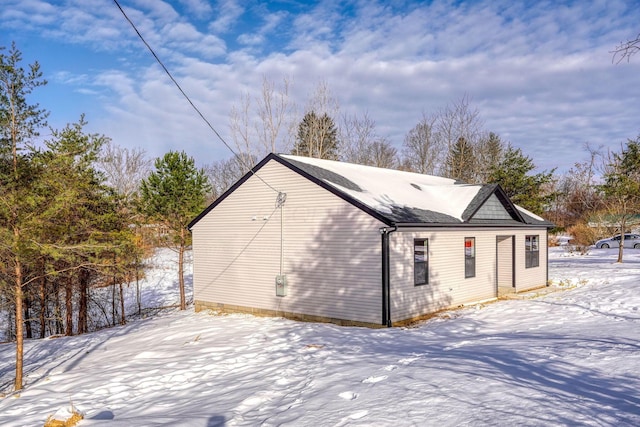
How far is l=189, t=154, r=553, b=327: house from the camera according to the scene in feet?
40.7

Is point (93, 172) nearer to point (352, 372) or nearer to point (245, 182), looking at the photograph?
point (245, 182)

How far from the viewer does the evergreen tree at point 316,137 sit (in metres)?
36.9

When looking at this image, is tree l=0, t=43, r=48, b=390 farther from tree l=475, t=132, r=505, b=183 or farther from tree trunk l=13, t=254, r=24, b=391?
tree l=475, t=132, r=505, b=183

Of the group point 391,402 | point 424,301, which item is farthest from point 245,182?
point 391,402

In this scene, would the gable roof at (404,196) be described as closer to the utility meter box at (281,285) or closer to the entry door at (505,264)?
the entry door at (505,264)

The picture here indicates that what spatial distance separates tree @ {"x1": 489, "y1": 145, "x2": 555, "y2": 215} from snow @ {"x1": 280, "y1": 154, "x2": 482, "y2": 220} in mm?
14926

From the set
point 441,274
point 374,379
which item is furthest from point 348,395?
point 441,274

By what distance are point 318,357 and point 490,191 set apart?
10.4 meters

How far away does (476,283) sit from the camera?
50.9 feet

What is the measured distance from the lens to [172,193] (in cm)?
2002

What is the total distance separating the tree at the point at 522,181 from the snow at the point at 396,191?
49.0ft

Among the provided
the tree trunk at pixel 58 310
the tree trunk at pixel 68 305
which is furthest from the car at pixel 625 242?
the tree trunk at pixel 58 310

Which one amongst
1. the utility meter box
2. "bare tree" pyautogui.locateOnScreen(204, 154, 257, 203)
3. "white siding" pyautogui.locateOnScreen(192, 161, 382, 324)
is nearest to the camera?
"white siding" pyautogui.locateOnScreen(192, 161, 382, 324)

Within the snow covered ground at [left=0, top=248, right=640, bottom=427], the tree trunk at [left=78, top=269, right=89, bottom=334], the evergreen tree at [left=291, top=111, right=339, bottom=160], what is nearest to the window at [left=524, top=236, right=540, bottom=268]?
the snow covered ground at [left=0, top=248, right=640, bottom=427]
